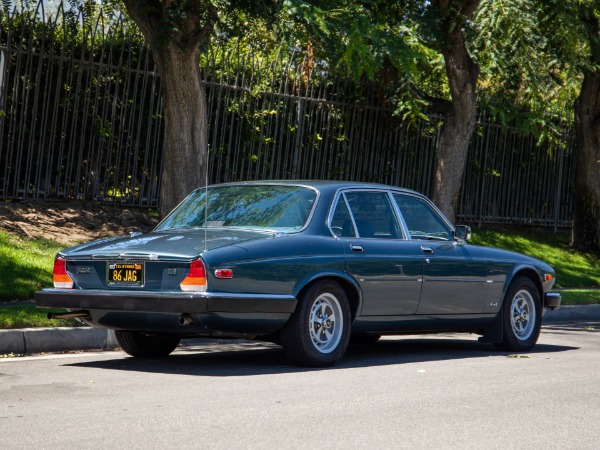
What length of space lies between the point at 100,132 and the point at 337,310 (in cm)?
829

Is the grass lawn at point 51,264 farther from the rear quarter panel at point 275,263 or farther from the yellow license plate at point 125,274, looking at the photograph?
the rear quarter panel at point 275,263

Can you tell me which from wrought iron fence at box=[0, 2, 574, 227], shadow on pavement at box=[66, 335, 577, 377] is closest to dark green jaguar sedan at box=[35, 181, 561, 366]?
shadow on pavement at box=[66, 335, 577, 377]

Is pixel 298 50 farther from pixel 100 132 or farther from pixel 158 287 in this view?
pixel 158 287

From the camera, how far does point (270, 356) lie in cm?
930

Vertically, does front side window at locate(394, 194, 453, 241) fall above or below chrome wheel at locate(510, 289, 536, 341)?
above

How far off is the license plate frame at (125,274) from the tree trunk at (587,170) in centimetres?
1643

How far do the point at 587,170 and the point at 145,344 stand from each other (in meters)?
15.7

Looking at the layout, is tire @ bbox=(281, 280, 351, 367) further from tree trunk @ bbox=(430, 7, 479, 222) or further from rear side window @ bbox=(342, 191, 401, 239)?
tree trunk @ bbox=(430, 7, 479, 222)

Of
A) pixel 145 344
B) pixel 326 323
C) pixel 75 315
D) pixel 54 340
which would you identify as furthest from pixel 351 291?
Result: pixel 54 340

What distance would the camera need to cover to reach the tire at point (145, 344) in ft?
29.1

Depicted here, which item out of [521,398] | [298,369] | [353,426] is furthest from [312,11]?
[353,426]

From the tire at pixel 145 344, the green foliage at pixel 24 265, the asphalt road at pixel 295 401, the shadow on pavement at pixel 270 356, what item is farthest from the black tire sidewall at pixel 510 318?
the green foliage at pixel 24 265

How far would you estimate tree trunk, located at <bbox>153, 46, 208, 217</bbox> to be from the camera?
504 inches

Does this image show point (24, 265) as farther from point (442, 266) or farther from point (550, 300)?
point (550, 300)
